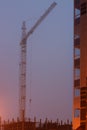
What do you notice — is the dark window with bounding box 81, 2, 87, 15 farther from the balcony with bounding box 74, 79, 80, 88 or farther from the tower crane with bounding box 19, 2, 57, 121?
the tower crane with bounding box 19, 2, 57, 121

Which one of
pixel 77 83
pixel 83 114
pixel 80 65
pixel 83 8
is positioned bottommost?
pixel 83 114

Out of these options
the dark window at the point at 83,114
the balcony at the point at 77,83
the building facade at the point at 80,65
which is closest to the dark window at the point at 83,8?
the building facade at the point at 80,65

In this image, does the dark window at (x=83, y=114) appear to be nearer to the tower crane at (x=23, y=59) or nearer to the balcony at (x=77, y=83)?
the balcony at (x=77, y=83)

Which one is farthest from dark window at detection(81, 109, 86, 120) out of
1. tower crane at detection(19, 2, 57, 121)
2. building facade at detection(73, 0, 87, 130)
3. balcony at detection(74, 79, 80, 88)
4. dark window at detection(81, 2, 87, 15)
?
tower crane at detection(19, 2, 57, 121)

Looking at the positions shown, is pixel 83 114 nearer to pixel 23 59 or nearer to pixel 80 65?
pixel 80 65

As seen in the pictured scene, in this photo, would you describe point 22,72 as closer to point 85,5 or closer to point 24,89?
point 24,89

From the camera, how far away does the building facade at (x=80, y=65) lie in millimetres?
68375

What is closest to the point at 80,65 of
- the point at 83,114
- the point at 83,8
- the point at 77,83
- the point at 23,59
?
the point at 77,83

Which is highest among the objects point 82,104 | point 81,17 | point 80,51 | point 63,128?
point 81,17

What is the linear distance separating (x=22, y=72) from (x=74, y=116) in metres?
72.3

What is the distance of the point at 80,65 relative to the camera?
70938 millimetres

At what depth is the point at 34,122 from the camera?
9356 cm

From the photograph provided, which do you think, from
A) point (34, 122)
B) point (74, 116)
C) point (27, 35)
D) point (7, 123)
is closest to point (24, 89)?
point (27, 35)

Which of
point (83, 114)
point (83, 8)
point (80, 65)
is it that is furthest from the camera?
point (83, 8)
